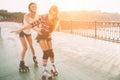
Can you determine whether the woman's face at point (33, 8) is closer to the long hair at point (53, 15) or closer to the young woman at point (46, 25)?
the young woman at point (46, 25)

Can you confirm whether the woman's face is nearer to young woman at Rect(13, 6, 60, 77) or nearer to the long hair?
young woman at Rect(13, 6, 60, 77)

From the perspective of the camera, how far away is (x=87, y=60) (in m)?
7.37

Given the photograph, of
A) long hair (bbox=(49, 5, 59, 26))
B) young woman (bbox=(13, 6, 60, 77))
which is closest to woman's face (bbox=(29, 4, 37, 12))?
young woman (bbox=(13, 6, 60, 77))

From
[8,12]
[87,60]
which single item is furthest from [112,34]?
[8,12]

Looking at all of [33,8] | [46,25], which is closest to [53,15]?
[46,25]

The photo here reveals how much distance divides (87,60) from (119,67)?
1319mm

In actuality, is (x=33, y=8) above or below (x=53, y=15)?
above

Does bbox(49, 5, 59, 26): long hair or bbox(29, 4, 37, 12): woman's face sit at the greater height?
bbox(29, 4, 37, 12): woman's face

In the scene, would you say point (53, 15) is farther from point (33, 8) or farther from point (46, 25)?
point (33, 8)

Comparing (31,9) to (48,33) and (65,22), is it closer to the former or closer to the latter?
(48,33)

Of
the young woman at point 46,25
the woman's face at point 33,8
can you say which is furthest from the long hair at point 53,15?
the woman's face at point 33,8

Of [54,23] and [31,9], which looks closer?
[54,23]

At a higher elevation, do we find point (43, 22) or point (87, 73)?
point (43, 22)

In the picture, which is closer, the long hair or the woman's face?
the long hair
